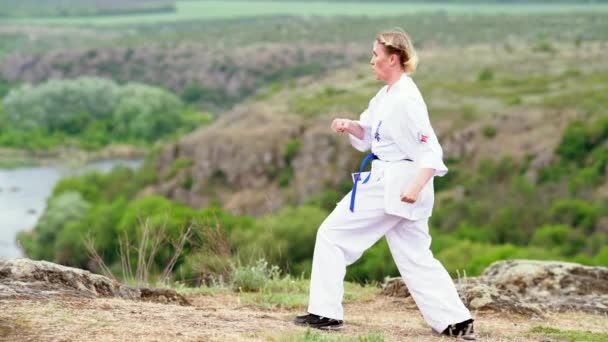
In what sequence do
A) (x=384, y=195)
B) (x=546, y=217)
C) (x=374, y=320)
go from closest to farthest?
(x=384, y=195) < (x=374, y=320) < (x=546, y=217)

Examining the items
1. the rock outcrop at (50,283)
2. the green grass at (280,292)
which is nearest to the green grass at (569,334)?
the green grass at (280,292)

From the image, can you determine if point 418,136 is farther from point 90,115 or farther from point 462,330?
point 90,115

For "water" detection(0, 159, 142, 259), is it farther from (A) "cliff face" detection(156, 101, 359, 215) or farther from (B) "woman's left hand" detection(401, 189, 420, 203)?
(B) "woman's left hand" detection(401, 189, 420, 203)

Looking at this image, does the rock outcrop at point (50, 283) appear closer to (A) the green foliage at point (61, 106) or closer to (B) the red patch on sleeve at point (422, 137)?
(B) the red patch on sleeve at point (422, 137)

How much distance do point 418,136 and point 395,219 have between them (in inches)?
22.4

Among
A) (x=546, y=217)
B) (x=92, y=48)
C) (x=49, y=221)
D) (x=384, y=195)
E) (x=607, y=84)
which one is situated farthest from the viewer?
(x=92, y=48)

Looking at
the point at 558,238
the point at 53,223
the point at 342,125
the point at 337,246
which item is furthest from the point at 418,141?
the point at 53,223

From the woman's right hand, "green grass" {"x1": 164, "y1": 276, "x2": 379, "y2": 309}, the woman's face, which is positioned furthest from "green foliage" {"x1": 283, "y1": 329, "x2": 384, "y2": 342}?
"green grass" {"x1": 164, "y1": 276, "x2": 379, "y2": 309}

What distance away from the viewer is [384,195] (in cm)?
769

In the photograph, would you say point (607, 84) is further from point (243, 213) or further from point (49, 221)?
point (49, 221)

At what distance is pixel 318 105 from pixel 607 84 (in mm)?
22274

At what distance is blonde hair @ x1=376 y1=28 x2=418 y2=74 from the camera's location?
761cm

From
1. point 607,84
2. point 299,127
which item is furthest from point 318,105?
point 607,84

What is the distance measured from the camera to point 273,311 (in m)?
9.50
